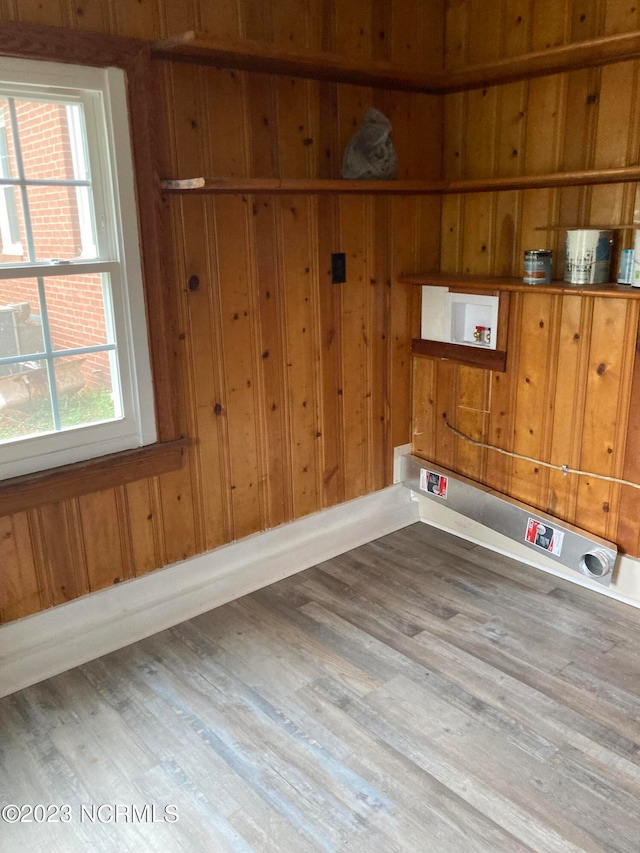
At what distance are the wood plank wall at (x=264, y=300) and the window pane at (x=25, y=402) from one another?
0.26 meters

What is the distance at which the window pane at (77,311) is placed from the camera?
224 cm

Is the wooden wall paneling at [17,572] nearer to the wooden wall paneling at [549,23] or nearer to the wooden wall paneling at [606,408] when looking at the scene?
the wooden wall paneling at [606,408]

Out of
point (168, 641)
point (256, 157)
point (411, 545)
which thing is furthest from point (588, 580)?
point (256, 157)

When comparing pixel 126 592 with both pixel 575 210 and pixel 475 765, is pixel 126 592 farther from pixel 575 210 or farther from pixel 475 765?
pixel 575 210

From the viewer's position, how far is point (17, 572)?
7.52 feet

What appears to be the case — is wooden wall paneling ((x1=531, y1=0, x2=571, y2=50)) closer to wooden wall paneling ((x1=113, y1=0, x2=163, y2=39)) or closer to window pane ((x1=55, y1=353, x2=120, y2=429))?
wooden wall paneling ((x1=113, y1=0, x2=163, y2=39))

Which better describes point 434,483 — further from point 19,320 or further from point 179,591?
point 19,320

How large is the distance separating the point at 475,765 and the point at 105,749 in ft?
3.34

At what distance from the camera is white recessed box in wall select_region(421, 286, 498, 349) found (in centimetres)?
299

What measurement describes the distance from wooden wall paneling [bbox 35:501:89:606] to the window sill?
0.20 feet

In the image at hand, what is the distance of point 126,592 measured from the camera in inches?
100

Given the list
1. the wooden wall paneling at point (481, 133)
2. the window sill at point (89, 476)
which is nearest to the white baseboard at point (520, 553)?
the window sill at point (89, 476)

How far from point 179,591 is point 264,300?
3.70ft

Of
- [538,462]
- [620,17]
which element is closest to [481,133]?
[620,17]
